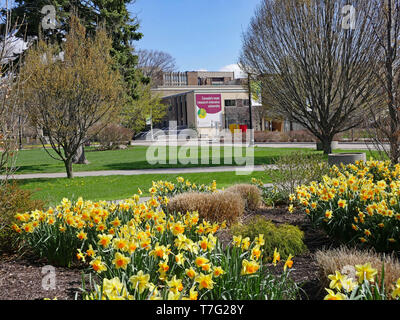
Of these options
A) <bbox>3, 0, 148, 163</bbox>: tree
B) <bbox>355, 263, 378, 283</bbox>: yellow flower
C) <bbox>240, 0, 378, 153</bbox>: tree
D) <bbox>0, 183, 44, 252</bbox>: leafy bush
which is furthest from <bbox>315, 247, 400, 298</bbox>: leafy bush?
<bbox>3, 0, 148, 163</bbox>: tree

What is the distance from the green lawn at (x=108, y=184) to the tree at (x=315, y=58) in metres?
4.53

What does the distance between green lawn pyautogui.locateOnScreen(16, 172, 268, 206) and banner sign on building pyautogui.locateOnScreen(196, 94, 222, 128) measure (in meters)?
51.5

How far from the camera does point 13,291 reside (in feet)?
10.9

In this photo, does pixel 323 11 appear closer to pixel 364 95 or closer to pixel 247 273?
pixel 364 95

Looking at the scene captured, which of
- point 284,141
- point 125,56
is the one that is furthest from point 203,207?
point 284,141

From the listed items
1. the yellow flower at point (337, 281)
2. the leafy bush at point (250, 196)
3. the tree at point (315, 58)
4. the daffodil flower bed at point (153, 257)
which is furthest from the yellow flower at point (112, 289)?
the tree at point (315, 58)

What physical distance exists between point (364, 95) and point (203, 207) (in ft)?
36.9

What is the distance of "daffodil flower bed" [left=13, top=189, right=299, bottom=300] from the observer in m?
2.59

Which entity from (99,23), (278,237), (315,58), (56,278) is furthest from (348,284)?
(99,23)

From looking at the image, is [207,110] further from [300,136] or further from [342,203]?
[342,203]

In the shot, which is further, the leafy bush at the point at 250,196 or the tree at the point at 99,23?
the tree at the point at 99,23

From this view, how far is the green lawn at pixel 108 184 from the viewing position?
418 inches

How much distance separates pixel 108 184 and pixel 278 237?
29.0ft

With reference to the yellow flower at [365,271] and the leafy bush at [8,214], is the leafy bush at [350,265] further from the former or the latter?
the leafy bush at [8,214]
